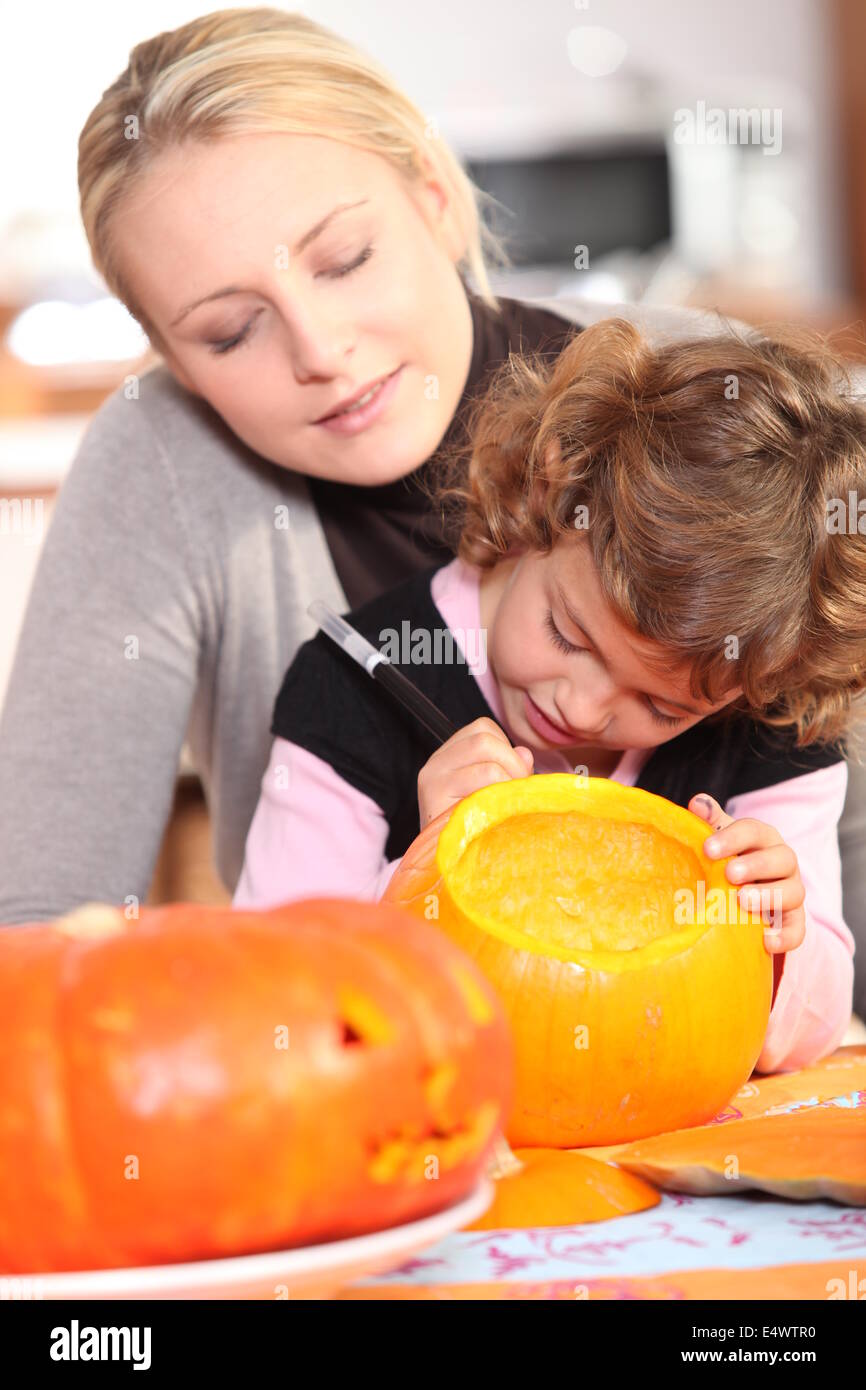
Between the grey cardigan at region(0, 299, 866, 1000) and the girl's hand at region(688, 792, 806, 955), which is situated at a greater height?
the grey cardigan at region(0, 299, 866, 1000)

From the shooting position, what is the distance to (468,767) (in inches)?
29.8

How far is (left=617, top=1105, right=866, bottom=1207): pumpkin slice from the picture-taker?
0.51m

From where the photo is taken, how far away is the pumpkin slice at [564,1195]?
51 centimetres

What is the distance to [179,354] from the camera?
106cm

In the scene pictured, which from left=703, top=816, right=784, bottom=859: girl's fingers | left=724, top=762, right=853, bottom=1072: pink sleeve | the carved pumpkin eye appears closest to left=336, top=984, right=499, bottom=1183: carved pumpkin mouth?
the carved pumpkin eye

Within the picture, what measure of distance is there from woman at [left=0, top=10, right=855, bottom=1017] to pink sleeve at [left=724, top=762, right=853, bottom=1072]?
1.22 feet

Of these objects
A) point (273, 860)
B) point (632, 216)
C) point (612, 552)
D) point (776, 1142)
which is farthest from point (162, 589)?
point (632, 216)

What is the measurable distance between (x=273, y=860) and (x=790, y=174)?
12.2ft

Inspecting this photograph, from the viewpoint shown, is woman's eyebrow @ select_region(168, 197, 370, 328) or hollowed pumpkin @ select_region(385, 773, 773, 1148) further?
woman's eyebrow @ select_region(168, 197, 370, 328)

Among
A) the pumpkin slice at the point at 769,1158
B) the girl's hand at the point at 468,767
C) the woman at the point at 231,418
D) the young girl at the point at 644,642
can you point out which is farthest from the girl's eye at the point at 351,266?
the pumpkin slice at the point at 769,1158

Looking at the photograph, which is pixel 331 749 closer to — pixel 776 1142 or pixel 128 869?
pixel 128 869

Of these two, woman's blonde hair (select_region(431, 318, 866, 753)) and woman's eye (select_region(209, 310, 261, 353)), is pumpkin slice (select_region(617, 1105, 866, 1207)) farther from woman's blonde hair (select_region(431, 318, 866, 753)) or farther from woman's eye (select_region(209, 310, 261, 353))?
woman's eye (select_region(209, 310, 261, 353))

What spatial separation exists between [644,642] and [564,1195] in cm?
36
